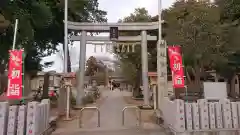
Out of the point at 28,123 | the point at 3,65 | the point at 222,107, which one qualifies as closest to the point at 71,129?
the point at 28,123

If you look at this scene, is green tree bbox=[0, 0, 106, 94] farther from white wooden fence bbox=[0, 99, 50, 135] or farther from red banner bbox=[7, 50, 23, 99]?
white wooden fence bbox=[0, 99, 50, 135]

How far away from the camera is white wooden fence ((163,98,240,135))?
7000 millimetres

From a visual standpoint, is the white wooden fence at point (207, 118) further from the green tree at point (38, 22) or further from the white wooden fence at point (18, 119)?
the green tree at point (38, 22)

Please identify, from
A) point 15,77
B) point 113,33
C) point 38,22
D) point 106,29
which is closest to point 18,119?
point 15,77

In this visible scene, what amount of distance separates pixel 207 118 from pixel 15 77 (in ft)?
19.9

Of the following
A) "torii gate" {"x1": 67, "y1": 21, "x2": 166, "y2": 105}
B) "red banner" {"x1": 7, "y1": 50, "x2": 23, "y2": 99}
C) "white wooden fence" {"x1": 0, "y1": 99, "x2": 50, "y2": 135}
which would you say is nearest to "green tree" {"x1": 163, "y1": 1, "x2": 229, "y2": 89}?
"torii gate" {"x1": 67, "y1": 21, "x2": 166, "y2": 105}

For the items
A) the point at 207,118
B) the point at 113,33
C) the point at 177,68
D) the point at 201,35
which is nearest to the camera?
the point at 207,118

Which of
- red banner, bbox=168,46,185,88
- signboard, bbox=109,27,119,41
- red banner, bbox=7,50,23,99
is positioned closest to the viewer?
red banner, bbox=7,50,23,99

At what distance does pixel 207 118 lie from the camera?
23.1ft

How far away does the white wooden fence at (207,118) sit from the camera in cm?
700

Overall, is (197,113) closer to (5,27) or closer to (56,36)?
(5,27)

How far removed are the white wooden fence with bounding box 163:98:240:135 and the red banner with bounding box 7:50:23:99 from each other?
493 centimetres

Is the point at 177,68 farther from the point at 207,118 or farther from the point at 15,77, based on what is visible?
the point at 15,77

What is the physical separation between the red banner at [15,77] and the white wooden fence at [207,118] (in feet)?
16.2
